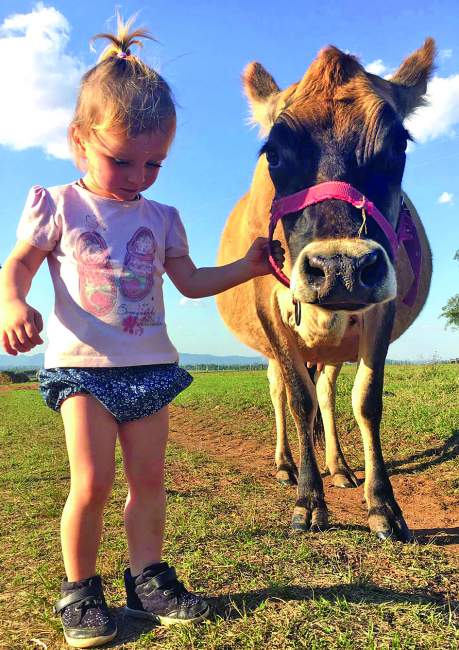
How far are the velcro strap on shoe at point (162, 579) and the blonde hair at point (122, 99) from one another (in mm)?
1691

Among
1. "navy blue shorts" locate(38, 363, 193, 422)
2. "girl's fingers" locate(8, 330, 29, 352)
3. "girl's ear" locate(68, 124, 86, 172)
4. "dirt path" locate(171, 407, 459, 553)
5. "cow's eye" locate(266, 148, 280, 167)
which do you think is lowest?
"dirt path" locate(171, 407, 459, 553)

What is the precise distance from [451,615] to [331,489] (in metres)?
2.69

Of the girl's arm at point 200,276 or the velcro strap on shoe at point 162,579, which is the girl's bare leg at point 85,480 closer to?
the velcro strap on shoe at point 162,579

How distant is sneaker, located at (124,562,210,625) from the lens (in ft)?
6.60

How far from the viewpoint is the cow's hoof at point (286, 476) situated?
485 cm

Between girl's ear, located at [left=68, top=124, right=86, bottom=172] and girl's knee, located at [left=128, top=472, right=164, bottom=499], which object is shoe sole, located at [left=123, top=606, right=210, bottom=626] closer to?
girl's knee, located at [left=128, top=472, right=164, bottom=499]

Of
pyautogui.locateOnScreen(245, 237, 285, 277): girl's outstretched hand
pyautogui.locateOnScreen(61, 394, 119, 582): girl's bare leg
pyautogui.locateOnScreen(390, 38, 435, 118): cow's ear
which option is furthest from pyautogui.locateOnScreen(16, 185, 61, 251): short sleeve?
pyautogui.locateOnScreen(390, 38, 435, 118): cow's ear

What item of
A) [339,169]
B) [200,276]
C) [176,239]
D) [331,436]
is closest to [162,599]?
[200,276]

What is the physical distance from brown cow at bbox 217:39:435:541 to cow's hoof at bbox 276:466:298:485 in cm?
119

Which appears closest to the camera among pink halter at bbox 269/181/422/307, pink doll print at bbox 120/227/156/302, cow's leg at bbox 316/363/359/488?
pink doll print at bbox 120/227/156/302

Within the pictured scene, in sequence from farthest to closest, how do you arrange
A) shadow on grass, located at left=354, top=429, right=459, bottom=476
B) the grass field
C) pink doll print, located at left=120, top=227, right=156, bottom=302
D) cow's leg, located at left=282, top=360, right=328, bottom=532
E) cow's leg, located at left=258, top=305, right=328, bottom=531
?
shadow on grass, located at left=354, top=429, right=459, bottom=476
cow's leg, located at left=258, top=305, right=328, bottom=531
cow's leg, located at left=282, top=360, right=328, bottom=532
pink doll print, located at left=120, top=227, right=156, bottom=302
the grass field

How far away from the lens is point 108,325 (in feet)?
7.13

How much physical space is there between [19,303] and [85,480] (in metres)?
0.69

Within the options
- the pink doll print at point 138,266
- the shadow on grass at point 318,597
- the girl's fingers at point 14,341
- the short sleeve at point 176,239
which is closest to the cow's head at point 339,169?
the short sleeve at point 176,239
